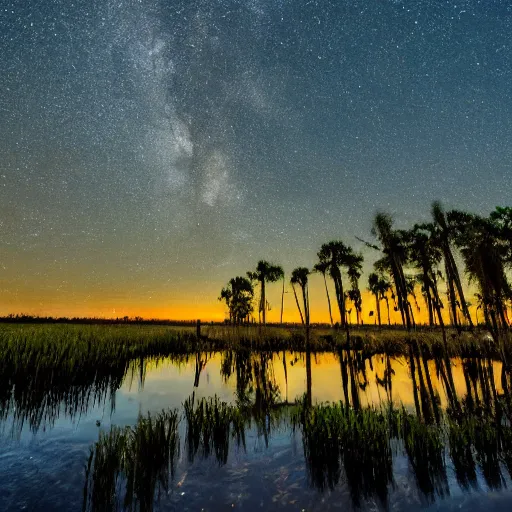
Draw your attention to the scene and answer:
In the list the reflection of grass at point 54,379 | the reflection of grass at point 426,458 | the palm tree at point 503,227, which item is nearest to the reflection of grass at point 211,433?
the reflection of grass at point 426,458

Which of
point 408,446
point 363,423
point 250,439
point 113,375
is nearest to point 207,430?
point 250,439

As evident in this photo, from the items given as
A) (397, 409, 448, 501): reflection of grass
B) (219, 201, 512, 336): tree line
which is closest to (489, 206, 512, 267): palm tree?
(219, 201, 512, 336): tree line

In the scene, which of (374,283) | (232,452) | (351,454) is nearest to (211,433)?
(232,452)

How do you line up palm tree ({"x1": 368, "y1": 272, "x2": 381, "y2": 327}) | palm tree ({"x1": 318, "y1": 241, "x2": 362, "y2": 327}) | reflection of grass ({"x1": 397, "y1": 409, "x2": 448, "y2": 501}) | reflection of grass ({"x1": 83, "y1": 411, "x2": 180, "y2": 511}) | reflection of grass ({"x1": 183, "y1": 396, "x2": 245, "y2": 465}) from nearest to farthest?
reflection of grass ({"x1": 83, "y1": 411, "x2": 180, "y2": 511})
reflection of grass ({"x1": 397, "y1": 409, "x2": 448, "y2": 501})
reflection of grass ({"x1": 183, "y1": 396, "x2": 245, "y2": 465})
palm tree ({"x1": 318, "y1": 241, "x2": 362, "y2": 327})
palm tree ({"x1": 368, "y1": 272, "x2": 381, "y2": 327})

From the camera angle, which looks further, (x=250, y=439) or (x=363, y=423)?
(x=250, y=439)

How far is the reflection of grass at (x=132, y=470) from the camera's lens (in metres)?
Result: 4.30

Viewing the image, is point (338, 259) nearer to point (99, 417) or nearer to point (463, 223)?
point (463, 223)

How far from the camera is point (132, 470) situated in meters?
4.82

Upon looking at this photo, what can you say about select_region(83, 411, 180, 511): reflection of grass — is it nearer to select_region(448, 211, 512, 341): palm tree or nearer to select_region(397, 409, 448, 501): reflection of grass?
select_region(397, 409, 448, 501): reflection of grass

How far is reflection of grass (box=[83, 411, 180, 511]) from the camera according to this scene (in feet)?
14.1

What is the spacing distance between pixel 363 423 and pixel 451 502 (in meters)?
1.99

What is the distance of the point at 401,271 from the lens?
29.8 m

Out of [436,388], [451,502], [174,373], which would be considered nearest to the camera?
[451,502]

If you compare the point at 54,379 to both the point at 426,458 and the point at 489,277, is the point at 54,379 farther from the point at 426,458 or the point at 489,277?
the point at 489,277
